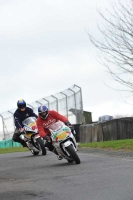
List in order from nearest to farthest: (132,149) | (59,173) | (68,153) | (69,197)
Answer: (69,197), (59,173), (68,153), (132,149)

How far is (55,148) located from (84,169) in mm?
2477

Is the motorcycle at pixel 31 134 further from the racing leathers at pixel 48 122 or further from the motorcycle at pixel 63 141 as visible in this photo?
the motorcycle at pixel 63 141

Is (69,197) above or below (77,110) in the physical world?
below

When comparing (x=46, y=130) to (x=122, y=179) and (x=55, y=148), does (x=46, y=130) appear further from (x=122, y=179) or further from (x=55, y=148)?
(x=122, y=179)

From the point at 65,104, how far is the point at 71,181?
71.6ft

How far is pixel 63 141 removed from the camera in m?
15.7

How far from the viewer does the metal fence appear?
3294 centimetres

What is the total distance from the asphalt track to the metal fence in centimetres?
1667

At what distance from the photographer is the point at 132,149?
764 inches

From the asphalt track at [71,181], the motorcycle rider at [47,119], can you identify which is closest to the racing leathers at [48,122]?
the motorcycle rider at [47,119]

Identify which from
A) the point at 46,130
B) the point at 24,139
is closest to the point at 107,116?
the point at 24,139

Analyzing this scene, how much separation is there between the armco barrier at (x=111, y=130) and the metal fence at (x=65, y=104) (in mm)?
5280

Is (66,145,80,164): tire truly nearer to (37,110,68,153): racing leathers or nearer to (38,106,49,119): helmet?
(37,110,68,153): racing leathers

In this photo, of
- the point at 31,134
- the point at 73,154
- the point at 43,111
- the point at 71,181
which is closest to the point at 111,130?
the point at 31,134
